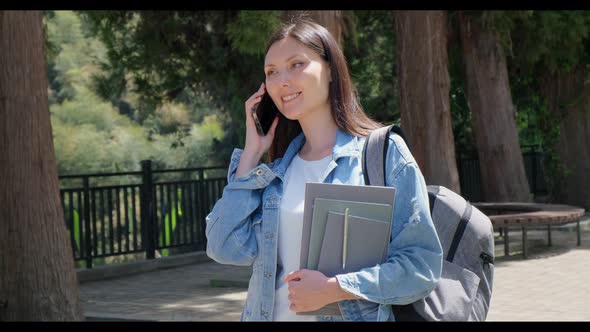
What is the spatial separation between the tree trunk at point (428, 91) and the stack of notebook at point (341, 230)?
34.6 ft

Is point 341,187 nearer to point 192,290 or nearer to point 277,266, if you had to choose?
point 277,266

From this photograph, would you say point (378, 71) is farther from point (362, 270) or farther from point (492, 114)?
point (362, 270)

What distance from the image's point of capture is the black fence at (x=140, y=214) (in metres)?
13.1

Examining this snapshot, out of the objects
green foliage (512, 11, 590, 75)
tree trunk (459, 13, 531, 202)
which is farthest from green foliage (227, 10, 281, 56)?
green foliage (512, 11, 590, 75)

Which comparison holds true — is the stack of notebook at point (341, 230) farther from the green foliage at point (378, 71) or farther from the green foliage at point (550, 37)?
the green foliage at point (378, 71)

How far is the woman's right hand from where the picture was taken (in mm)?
3174

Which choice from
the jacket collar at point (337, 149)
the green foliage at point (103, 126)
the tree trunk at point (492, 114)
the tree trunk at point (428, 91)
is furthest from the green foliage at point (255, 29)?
the green foliage at point (103, 126)

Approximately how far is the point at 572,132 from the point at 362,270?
1804 centimetres

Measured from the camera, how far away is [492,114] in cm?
1733

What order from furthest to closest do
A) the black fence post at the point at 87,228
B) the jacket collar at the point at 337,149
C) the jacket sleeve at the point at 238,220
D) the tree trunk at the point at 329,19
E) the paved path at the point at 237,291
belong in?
the black fence post at the point at 87,228 → the tree trunk at the point at 329,19 → the paved path at the point at 237,291 → the jacket sleeve at the point at 238,220 → the jacket collar at the point at 337,149

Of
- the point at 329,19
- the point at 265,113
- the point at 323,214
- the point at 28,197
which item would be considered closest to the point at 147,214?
the point at 329,19

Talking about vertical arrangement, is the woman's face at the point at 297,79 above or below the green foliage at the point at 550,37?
below

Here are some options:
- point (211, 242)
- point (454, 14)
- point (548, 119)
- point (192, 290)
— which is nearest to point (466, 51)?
point (454, 14)

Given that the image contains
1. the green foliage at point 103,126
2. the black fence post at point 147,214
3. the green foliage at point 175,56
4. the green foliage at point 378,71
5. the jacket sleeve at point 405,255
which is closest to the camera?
the jacket sleeve at point 405,255
